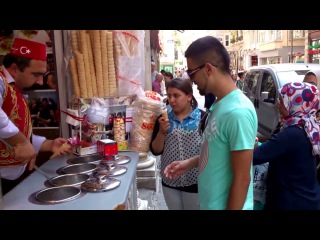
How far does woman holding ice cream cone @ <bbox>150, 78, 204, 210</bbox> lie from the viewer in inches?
107

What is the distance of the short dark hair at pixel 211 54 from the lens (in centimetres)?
175

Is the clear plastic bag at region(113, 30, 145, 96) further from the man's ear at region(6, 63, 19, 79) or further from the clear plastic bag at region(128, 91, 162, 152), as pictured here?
the man's ear at region(6, 63, 19, 79)

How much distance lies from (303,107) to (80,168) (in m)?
1.82

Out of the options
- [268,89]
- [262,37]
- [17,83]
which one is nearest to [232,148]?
[17,83]

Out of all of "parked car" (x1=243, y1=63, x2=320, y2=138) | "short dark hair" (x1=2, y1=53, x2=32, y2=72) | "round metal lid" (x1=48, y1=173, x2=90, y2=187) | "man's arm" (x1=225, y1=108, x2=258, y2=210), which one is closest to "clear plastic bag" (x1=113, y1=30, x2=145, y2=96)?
"short dark hair" (x1=2, y1=53, x2=32, y2=72)

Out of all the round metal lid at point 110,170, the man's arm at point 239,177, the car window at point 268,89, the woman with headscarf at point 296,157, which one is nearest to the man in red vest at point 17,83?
the round metal lid at point 110,170

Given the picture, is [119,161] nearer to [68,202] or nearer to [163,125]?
[163,125]

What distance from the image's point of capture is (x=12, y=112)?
2383mm

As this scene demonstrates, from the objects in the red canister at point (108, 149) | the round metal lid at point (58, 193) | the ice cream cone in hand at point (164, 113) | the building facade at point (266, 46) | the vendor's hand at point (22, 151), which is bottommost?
the round metal lid at point (58, 193)

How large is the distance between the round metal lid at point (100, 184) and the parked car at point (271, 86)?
5.35 meters

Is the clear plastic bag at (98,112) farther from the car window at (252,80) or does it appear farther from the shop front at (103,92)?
the car window at (252,80)

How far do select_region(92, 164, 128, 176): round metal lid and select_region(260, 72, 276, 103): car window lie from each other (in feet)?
18.5

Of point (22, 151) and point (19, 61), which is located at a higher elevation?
point (19, 61)
